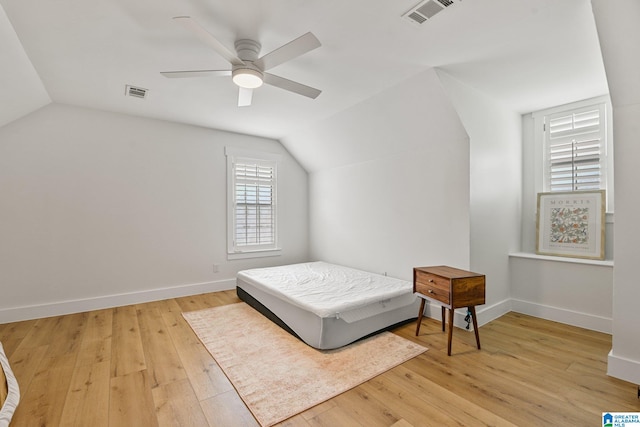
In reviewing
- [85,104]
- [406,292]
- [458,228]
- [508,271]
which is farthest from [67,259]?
[508,271]

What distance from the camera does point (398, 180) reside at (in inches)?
144

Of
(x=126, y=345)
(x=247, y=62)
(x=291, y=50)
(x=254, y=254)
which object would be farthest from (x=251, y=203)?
(x=291, y=50)

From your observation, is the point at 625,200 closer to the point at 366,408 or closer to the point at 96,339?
the point at 366,408

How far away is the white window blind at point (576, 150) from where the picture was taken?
3057 mm

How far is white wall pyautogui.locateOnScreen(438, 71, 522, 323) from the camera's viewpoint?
115 inches

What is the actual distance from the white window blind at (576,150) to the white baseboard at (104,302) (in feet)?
15.4

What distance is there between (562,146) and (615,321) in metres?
2.16

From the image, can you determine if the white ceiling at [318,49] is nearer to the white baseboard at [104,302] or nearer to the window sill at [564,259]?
the window sill at [564,259]

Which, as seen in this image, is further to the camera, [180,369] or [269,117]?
[269,117]

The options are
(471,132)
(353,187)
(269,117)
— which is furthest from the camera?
(353,187)

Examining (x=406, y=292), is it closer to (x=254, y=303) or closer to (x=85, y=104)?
(x=254, y=303)

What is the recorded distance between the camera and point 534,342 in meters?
2.59

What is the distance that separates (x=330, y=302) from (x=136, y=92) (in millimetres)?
3068

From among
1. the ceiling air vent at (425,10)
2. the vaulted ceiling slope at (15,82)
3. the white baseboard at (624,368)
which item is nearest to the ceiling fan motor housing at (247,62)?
the ceiling air vent at (425,10)
